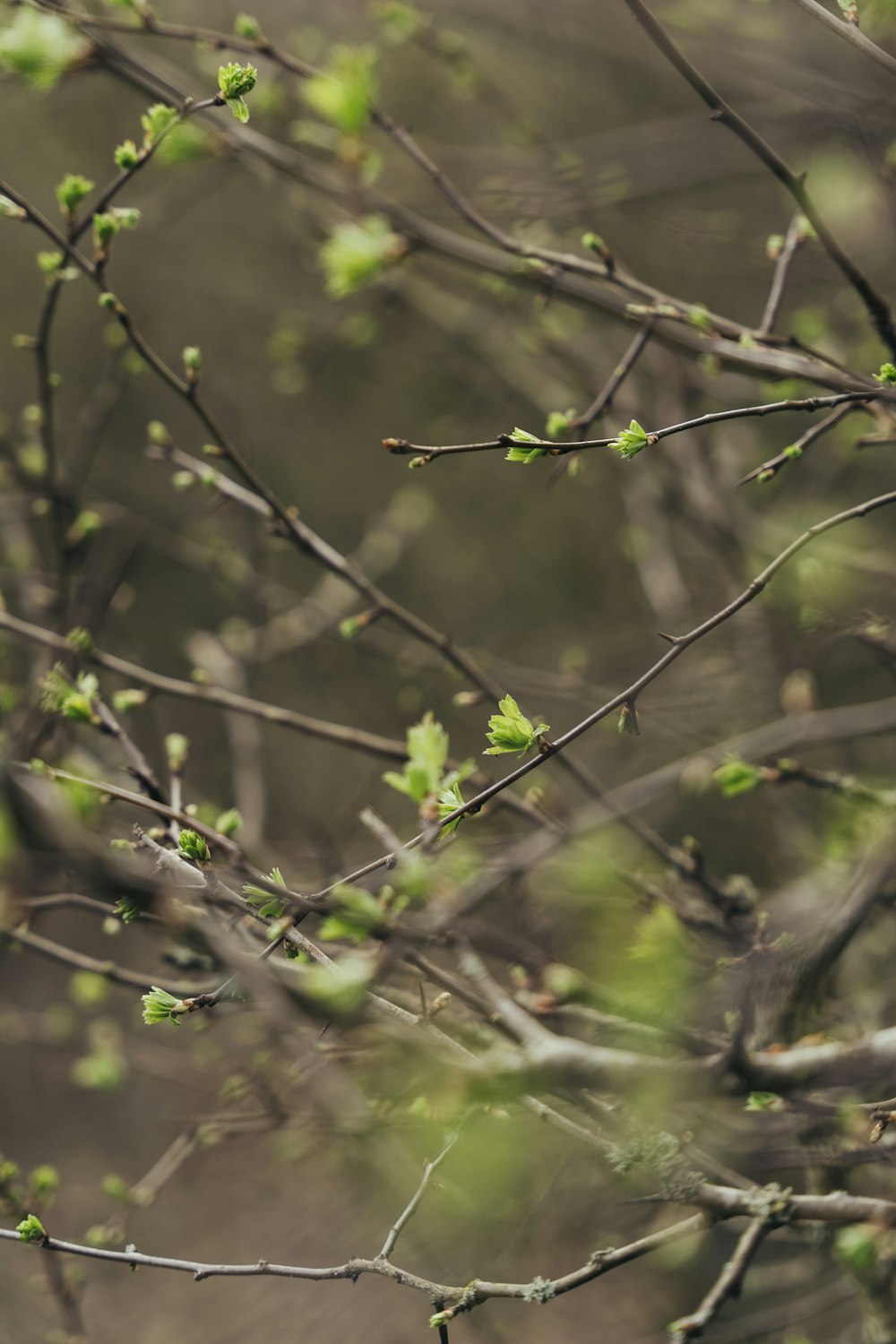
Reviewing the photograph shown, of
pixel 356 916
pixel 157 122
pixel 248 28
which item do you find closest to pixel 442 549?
pixel 248 28

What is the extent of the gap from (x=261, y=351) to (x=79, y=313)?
636 millimetres

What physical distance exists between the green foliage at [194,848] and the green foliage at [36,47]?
93 cm

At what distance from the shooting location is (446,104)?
2.85 meters

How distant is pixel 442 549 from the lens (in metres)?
3.18

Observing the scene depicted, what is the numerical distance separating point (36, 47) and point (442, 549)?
2.17 meters

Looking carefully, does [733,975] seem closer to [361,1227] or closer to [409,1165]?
[409,1165]

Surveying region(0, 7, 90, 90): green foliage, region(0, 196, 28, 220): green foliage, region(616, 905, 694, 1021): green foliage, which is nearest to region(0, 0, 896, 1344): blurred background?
region(616, 905, 694, 1021): green foliage

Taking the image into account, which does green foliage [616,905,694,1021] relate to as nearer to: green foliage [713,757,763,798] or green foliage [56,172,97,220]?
green foliage [713,757,763,798]

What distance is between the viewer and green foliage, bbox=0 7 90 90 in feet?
3.52

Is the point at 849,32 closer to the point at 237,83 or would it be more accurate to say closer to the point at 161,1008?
the point at 237,83

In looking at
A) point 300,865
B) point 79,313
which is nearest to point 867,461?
point 300,865

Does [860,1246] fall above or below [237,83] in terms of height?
below

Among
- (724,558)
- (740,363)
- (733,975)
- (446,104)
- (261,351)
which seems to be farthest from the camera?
(261,351)

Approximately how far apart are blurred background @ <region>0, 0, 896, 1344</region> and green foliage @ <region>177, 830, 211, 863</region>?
0.08m
